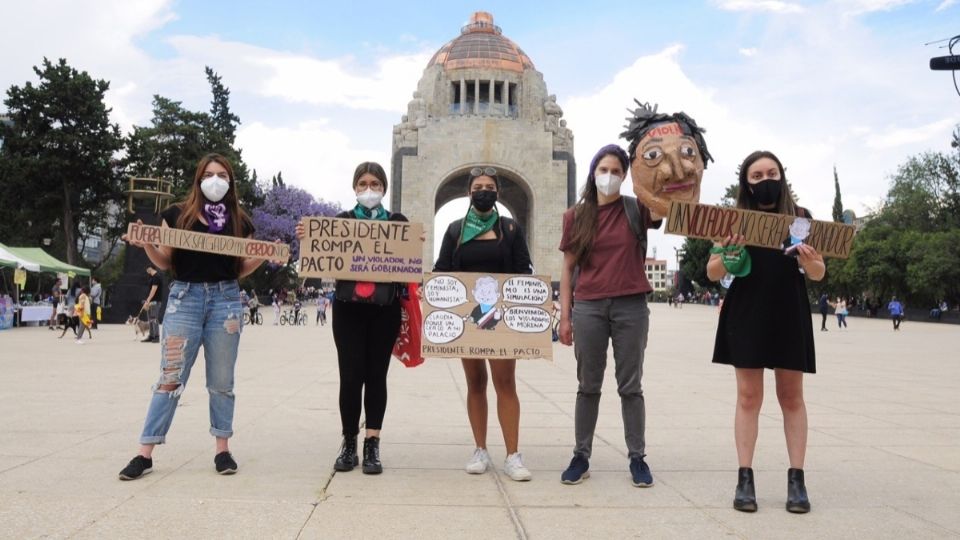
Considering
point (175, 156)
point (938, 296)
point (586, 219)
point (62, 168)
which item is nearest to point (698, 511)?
point (586, 219)

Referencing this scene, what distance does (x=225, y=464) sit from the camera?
4.35 metres

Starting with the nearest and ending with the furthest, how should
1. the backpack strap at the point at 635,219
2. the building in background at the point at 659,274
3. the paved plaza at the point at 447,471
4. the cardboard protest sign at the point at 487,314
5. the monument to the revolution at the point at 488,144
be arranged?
the paved plaza at the point at 447,471
the backpack strap at the point at 635,219
the cardboard protest sign at the point at 487,314
the monument to the revolution at the point at 488,144
the building in background at the point at 659,274

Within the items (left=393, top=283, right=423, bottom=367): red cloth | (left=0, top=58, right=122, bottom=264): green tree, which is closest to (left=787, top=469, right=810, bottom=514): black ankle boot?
(left=393, top=283, right=423, bottom=367): red cloth

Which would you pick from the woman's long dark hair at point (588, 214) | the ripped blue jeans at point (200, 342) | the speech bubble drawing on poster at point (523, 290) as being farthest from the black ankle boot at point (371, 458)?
the woman's long dark hair at point (588, 214)

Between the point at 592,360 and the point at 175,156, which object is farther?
the point at 175,156

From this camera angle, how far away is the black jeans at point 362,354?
4711mm

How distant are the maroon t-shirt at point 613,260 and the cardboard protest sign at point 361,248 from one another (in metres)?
1.04

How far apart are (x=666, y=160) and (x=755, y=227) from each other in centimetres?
79

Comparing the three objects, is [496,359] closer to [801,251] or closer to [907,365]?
[801,251]

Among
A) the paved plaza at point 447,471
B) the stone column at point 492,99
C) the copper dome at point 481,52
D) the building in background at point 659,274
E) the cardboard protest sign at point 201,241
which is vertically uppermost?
the copper dome at point 481,52

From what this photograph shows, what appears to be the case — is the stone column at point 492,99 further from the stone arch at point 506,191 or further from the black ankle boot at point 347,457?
the black ankle boot at point 347,457

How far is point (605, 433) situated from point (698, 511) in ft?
7.87

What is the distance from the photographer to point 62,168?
38.9 metres

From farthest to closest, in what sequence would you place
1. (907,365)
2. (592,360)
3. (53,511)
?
1. (907,365)
2. (592,360)
3. (53,511)
